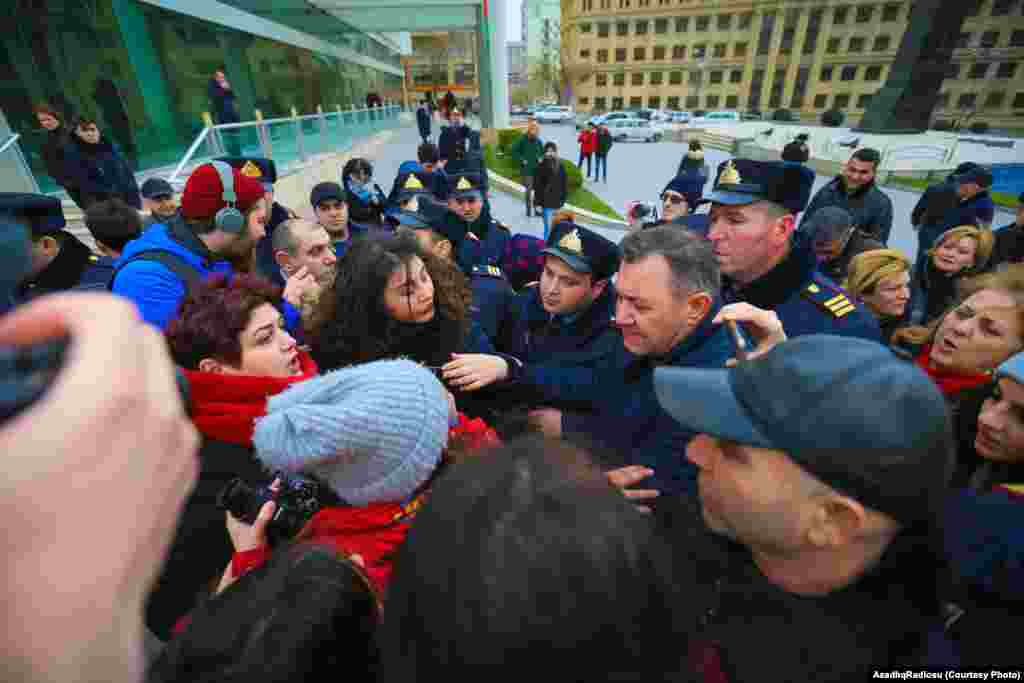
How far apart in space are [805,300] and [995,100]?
192ft

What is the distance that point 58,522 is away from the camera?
0.38m

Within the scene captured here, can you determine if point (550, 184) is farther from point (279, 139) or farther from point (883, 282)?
point (883, 282)

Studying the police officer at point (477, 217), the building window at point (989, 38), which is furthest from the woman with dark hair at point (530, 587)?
the building window at point (989, 38)

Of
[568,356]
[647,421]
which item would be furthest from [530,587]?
[568,356]

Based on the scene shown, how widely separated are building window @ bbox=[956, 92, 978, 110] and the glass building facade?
186 ft

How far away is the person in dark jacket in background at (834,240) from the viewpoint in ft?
12.6

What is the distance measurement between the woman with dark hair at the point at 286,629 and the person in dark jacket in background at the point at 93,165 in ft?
22.9

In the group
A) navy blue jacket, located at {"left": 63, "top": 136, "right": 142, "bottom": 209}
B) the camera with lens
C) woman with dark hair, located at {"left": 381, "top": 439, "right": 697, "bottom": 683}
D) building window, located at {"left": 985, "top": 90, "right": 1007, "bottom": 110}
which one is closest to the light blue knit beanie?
the camera with lens

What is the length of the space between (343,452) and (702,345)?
1483 millimetres

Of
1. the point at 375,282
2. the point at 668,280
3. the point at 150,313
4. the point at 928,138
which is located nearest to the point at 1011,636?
the point at 668,280

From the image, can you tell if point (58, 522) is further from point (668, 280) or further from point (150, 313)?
point (150, 313)

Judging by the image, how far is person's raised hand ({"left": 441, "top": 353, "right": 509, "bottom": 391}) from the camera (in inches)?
83.0

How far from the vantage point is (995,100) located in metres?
38.5

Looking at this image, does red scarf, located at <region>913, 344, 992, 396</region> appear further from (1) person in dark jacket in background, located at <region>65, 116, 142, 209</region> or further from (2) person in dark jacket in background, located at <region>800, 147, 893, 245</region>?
(1) person in dark jacket in background, located at <region>65, 116, 142, 209</region>
